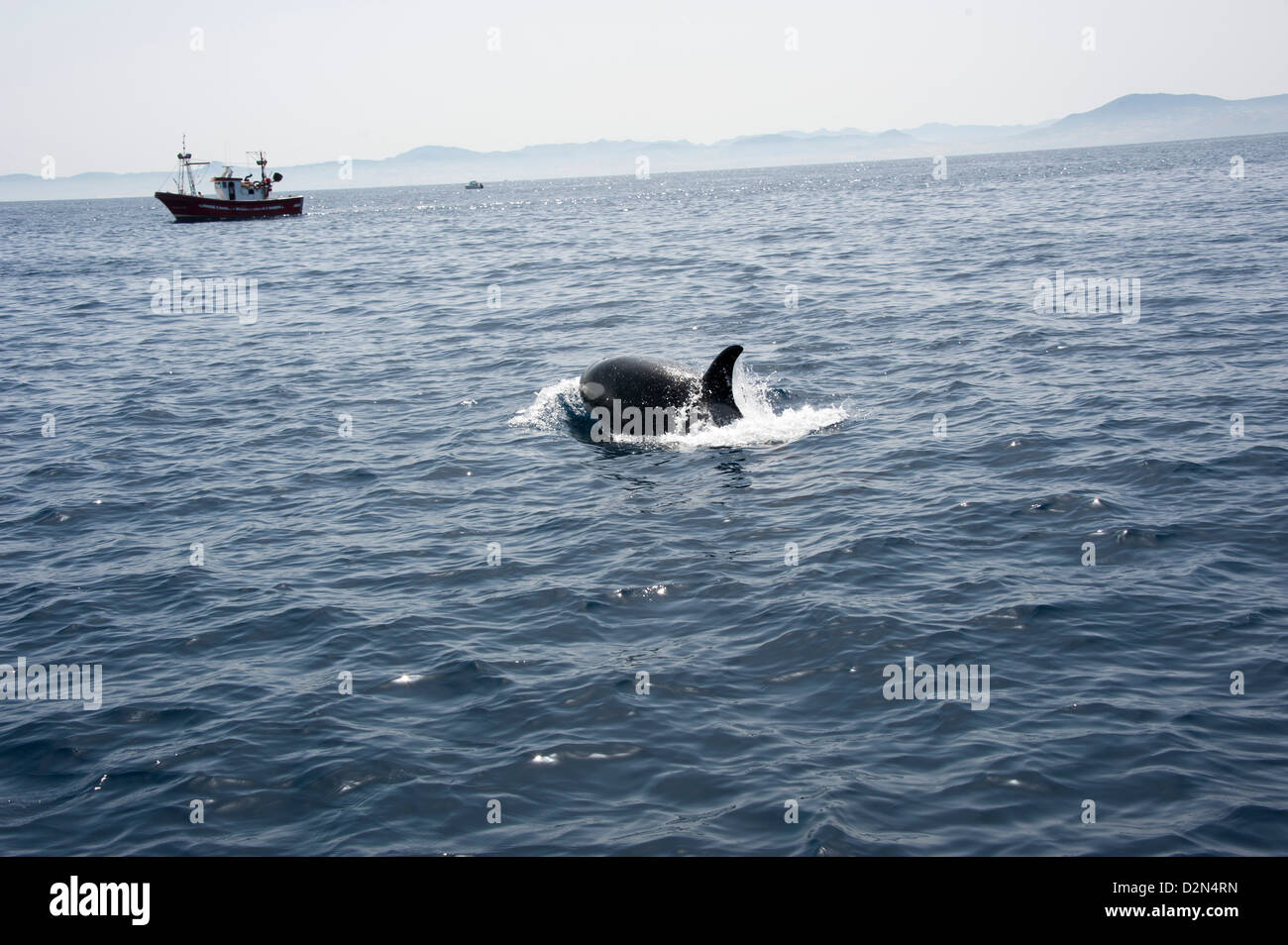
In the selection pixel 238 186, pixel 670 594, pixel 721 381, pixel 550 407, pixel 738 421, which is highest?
pixel 238 186

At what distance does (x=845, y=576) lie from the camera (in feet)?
41.6

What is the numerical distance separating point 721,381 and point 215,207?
371ft

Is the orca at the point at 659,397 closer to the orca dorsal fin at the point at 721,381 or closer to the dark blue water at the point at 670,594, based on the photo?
the orca dorsal fin at the point at 721,381

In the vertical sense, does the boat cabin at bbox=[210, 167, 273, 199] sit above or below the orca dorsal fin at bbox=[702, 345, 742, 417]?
above

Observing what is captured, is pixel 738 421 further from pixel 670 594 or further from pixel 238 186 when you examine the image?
pixel 238 186

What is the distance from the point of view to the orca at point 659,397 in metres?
19.0

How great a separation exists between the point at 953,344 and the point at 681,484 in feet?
43.1

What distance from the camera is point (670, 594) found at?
12.5 m

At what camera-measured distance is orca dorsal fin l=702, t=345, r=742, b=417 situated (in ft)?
60.0

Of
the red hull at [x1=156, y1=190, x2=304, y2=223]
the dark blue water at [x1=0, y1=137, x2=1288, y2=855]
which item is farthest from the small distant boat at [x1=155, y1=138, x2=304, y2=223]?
the dark blue water at [x1=0, y1=137, x2=1288, y2=855]

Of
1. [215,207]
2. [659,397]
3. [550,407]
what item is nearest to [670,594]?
[659,397]

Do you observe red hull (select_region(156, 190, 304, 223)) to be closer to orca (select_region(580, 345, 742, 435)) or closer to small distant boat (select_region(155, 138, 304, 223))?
small distant boat (select_region(155, 138, 304, 223))

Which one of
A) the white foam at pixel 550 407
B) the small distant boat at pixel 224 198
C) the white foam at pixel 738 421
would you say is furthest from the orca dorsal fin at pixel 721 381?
the small distant boat at pixel 224 198
